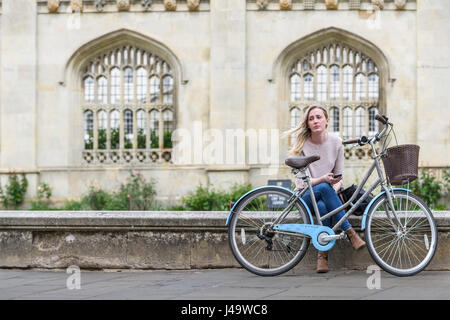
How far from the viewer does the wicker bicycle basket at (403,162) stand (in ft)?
18.7

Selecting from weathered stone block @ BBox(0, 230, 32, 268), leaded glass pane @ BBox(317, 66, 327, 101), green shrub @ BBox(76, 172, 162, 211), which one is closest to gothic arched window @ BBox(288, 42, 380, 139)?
leaded glass pane @ BBox(317, 66, 327, 101)

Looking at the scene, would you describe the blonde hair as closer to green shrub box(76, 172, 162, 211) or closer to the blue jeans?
the blue jeans

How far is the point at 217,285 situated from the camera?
214 inches

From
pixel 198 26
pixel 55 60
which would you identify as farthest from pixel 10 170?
pixel 198 26

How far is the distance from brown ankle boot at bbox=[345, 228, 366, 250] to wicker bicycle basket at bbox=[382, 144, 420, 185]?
526 mm

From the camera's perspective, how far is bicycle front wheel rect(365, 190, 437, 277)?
18.7ft

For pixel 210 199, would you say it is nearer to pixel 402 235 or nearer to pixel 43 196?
pixel 43 196

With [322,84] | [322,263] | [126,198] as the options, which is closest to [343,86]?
[322,84]

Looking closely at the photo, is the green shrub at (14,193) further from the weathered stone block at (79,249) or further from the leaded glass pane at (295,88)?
the weathered stone block at (79,249)

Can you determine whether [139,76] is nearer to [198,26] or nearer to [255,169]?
[198,26]

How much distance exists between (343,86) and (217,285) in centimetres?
1173

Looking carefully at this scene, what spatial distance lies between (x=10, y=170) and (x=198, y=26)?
17.7 feet

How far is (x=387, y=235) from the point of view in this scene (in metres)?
6.05

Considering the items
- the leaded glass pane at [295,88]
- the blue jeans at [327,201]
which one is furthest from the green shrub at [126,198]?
the blue jeans at [327,201]
